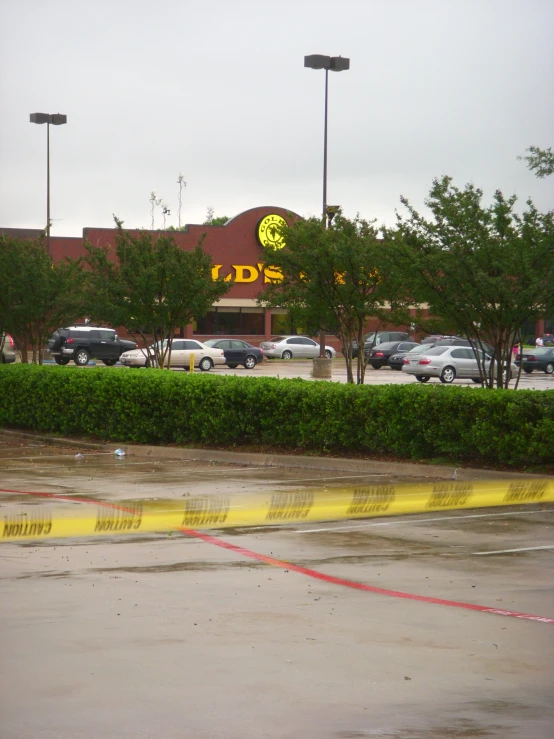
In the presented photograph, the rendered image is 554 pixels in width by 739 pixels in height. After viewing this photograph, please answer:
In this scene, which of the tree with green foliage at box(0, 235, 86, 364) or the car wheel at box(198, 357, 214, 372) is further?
the car wheel at box(198, 357, 214, 372)

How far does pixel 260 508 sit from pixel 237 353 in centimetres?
3786

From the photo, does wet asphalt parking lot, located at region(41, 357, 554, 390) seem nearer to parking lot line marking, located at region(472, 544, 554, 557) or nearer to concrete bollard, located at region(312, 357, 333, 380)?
concrete bollard, located at region(312, 357, 333, 380)

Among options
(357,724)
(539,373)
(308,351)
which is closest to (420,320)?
(357,724)

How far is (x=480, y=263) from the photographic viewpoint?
701 inches

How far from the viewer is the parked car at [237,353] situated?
50.0 m

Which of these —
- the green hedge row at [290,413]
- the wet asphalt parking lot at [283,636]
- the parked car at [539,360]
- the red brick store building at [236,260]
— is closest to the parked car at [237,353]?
the red brick store building at [236,260]

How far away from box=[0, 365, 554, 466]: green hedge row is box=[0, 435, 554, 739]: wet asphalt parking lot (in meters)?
3.84

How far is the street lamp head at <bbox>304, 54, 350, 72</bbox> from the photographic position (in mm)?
35750

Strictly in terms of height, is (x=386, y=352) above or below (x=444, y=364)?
above

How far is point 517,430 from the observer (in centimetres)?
1503

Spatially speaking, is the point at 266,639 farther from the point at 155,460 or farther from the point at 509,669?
the point at 155,460

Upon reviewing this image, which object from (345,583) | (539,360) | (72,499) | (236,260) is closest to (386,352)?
(539,360)

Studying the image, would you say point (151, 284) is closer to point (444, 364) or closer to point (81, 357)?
point (444, 364)

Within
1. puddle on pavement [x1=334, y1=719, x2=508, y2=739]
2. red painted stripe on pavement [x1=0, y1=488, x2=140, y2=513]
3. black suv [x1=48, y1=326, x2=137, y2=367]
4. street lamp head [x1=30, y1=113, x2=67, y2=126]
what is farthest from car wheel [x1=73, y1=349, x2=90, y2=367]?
puddle on pavement [x1=334, y1=719, x2=508, y2=739]
